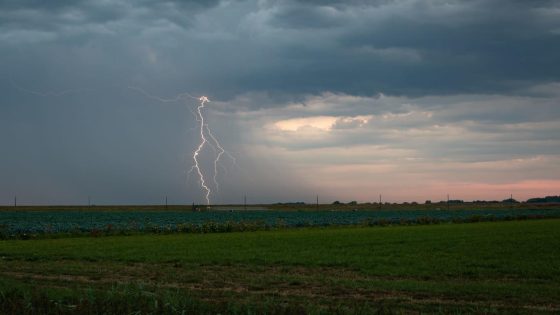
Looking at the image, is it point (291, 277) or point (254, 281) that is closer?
point (254, 281)

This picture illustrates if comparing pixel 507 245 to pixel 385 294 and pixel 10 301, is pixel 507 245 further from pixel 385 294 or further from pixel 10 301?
pixel 10 301

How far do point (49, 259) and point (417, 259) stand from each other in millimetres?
16848

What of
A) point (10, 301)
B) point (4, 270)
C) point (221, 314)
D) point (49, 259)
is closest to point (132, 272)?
point (4, 270)

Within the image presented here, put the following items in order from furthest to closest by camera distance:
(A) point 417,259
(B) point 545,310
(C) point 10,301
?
(A) point 417,259 → (B) point 545,310 → (C) point 10,301

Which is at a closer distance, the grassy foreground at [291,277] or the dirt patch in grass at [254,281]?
the grassy foreground at [291,277]

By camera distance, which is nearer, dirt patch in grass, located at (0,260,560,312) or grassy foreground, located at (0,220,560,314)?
grassy foreground, located at (0,220,560,314)

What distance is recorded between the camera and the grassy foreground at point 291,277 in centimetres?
1366

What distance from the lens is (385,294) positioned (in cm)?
1738

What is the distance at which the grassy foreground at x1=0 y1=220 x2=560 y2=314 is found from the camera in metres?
13.7

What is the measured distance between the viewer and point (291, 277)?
21016mm

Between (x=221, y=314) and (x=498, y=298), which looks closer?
(x=221, y=314)

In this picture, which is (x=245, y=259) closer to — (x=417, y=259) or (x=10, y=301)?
(x=417, y=259)

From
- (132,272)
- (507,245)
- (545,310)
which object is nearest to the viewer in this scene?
(545,310)

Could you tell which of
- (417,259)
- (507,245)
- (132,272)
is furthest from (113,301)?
(507,245)
